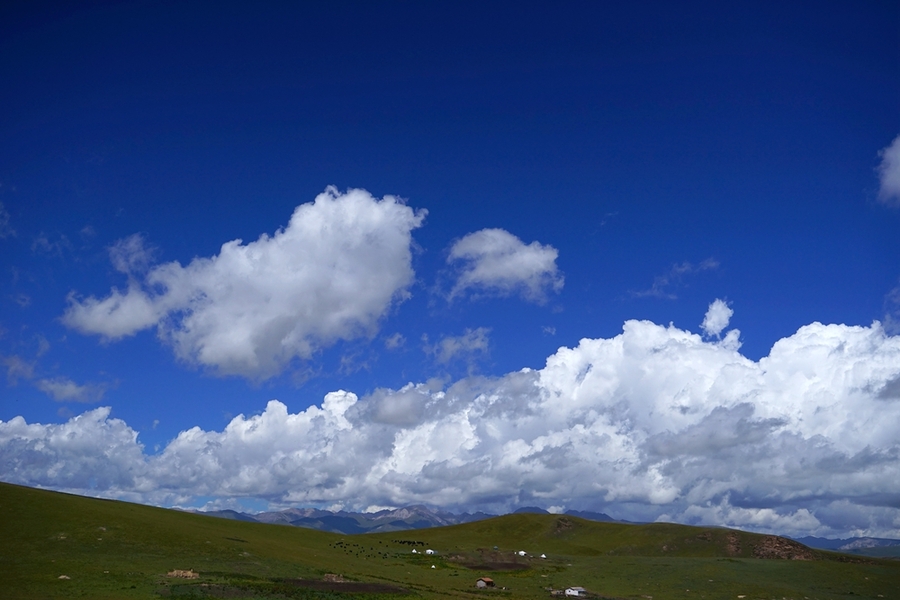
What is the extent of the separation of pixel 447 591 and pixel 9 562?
188 feet

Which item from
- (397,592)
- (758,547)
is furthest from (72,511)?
(758,547)

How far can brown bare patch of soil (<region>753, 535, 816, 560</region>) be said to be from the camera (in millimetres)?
182000

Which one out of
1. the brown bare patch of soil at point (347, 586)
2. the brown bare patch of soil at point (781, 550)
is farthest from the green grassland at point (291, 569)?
the brown bare patch of soil at point (781, 550)

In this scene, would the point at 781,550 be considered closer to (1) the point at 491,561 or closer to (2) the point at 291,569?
(1) the point at 491,561

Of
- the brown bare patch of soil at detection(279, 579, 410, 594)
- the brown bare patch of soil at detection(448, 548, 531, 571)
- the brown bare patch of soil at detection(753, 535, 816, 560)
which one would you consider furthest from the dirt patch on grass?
the brown bare patch of soil at detection(753, 535, 816, 560)

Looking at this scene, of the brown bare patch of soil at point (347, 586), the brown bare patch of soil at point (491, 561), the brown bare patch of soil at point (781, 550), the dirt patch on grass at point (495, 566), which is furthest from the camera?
the brown bare patch of soil at point (781, 550)

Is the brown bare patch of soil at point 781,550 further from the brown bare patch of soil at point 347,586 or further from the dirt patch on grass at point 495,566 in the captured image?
the brown bare patch of soil at point 347,586

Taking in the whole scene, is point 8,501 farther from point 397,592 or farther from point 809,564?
point 809,564

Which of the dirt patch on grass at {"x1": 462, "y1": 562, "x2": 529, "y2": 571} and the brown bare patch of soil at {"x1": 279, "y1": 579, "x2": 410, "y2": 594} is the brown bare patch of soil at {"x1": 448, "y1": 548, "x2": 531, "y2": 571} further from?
the brown bare patch of soil at {"x1": 279, "y1": 579, "x2": 410, "y2": 594}

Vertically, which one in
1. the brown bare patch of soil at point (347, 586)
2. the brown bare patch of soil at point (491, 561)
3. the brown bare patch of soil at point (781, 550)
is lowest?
the brown bare patch of soil at point (491, 561)

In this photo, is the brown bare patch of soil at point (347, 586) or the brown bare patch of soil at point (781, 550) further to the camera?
the brown bare patch of soil at point (781, 550)

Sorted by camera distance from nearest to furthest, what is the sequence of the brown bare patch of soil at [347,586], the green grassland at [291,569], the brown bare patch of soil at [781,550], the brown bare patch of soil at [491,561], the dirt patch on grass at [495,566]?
the green grassland at [291,569] → the brown bare patch of soil at [347,586] → the dirt patch on grass at [495,566] → the brown bare patch of soil at [491,561] → the brown bare patch of soil at [781,550]

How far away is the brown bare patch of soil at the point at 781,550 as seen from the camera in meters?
182

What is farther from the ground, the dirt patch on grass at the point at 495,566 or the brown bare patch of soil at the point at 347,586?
the brown bare patch of soil at the point at 347,586
